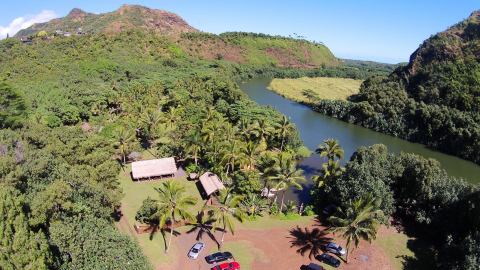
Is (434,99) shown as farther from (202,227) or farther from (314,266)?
(202,227)

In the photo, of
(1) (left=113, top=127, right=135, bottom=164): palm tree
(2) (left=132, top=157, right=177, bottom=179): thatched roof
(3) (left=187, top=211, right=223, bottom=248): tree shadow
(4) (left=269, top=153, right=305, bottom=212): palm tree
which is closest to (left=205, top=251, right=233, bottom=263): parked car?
(3) (left=187, top=211, right=223, bottom=248): tree shadow

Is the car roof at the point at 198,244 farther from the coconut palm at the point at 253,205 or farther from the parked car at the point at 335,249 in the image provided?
the parked car at the point at 335,249

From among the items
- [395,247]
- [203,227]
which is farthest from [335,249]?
[203,227]

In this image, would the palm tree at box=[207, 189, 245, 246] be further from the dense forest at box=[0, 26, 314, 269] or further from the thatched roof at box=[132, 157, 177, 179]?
the thatched roof at box=[132, 157, 177, 179]

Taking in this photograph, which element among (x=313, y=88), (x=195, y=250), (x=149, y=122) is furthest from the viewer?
(x=313, y=88)

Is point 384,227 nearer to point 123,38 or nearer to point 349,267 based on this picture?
point 349,267

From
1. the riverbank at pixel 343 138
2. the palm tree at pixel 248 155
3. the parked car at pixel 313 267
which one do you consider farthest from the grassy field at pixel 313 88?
the parked car at pixel 313 267
